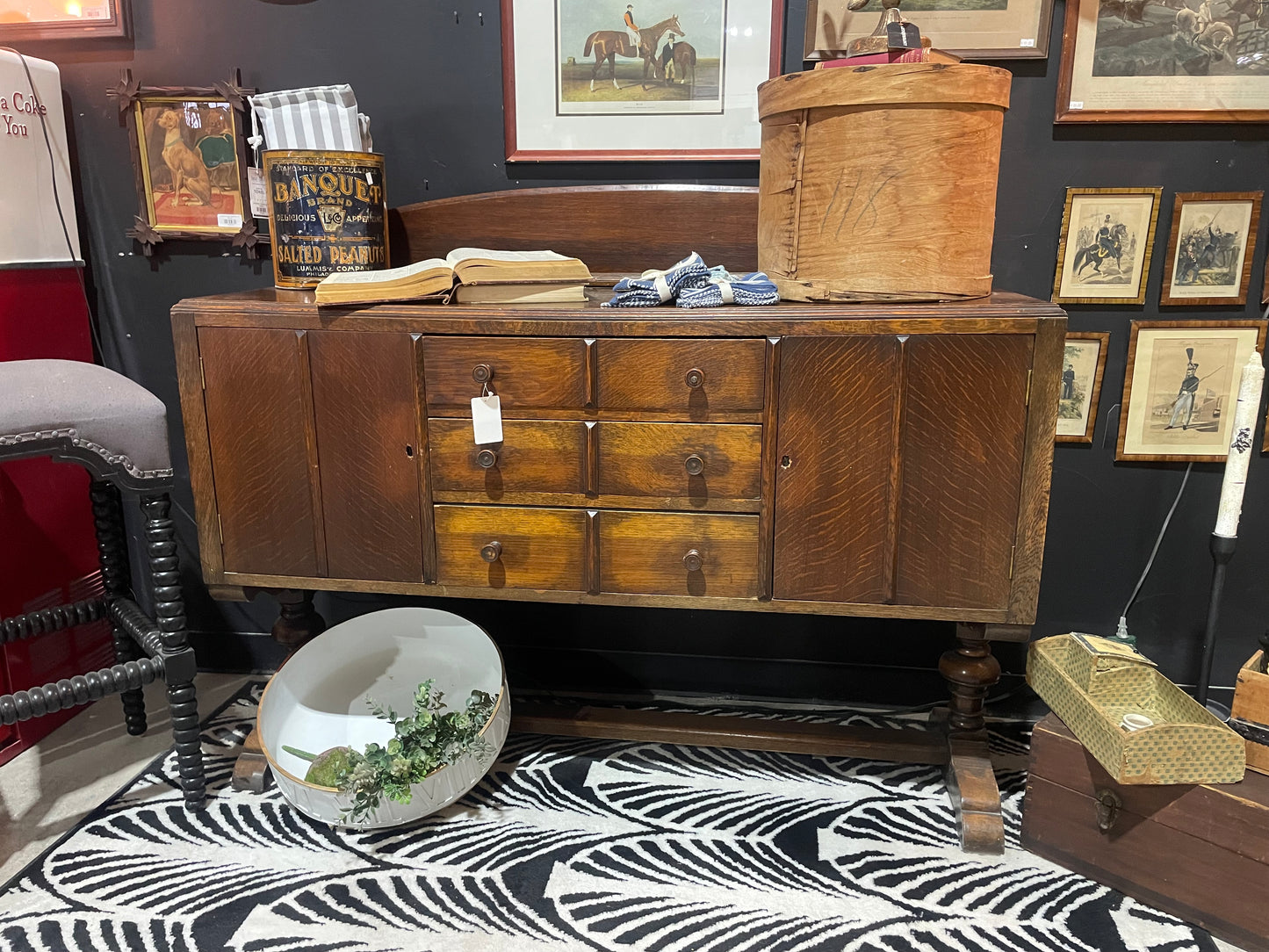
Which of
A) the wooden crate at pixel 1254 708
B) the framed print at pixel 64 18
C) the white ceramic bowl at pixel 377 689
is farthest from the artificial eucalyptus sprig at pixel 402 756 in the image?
the framed print at pixel 64 18

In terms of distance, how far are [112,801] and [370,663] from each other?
1.88 feet

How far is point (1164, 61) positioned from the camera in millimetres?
1840

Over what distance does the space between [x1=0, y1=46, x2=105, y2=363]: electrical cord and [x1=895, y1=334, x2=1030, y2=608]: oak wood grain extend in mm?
1961

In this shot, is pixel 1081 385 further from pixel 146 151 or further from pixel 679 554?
pixel 146 151

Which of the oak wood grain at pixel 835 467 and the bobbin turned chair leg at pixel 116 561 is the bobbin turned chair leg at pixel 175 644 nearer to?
Result: the bobbin turned chair leg at pixel 116 561

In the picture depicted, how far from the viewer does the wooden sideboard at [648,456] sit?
5.06ft

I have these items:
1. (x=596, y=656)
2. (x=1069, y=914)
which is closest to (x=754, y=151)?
(x=596, y=656)

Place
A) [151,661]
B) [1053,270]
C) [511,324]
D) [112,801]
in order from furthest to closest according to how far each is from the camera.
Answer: [1053,270]
[112,801]
[151,661]
[511,324]

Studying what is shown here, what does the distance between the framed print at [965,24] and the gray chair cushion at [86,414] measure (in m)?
1.57

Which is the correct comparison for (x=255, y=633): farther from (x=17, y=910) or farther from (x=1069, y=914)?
(x=1069, y=914)

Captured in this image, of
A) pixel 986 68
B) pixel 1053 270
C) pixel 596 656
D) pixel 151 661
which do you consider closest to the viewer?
pixel 986 68

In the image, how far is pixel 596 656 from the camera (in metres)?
2.32

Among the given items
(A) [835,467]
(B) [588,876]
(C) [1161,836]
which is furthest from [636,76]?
(C) [1161,836]

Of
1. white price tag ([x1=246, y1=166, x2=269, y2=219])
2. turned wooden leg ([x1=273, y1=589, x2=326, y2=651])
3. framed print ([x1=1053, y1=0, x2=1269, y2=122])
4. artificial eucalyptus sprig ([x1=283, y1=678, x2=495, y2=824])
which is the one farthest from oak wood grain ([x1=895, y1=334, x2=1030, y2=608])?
white price tag ([x1=246, y1=166, x2=269, y2=219])
